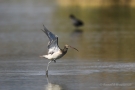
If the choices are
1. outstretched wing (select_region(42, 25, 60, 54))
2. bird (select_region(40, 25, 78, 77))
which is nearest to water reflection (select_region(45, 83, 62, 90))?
bird (select_region(40, 25, 78, 77))

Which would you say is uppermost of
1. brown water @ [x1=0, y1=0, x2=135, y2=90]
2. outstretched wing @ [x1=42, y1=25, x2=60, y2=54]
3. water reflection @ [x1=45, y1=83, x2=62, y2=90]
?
outstretched wing @ [x1=42, y1=25, x2=60, y2=54]

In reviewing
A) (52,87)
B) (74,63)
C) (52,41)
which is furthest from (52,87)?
(74,63)

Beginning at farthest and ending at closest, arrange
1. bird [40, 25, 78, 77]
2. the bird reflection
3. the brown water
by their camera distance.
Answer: bird [40, 25, 78, 77]
the brown water
the bird reflection

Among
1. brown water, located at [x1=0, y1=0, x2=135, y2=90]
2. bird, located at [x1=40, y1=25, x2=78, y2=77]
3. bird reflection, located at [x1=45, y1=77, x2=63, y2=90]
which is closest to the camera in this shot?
bird reflection, located at [x1=45, y1=77, x2=63, y2=90]

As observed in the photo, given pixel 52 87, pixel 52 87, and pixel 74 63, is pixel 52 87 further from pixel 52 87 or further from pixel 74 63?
pixel 74 63

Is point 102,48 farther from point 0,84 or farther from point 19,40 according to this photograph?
point 0,84

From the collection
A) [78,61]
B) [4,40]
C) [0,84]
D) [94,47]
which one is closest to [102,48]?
[94,47]

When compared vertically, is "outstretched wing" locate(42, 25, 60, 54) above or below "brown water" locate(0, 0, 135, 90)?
above

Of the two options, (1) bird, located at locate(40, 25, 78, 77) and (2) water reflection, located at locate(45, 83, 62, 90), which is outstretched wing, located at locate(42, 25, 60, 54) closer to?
(1) bird, located at locate(40, 25, 78, 77)

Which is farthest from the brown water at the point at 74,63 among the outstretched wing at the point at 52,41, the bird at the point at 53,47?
the outstretched wing at the point at 52,41

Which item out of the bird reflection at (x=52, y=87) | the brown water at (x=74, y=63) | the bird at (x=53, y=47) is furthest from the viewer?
the bird at (x=53, y=47)

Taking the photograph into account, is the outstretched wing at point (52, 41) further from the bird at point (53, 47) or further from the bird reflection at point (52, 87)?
the bird reflection at point (52, 87)

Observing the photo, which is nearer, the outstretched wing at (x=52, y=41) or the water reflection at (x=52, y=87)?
the water reflection at (x=52, y=87)

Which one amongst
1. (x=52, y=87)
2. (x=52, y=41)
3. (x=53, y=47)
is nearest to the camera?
→ (x=52, y=87)
